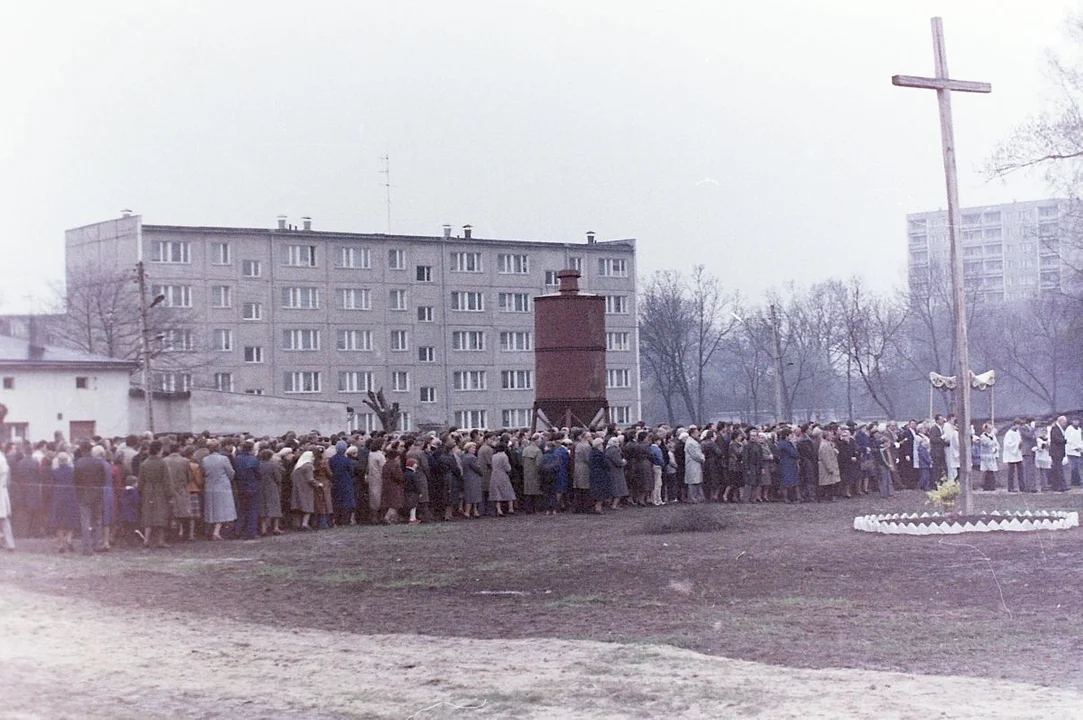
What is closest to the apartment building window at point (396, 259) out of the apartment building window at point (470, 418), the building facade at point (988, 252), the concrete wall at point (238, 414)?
the apartment building window at point (470, 418)

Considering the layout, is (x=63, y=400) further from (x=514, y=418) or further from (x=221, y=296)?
(x=514, y=418)

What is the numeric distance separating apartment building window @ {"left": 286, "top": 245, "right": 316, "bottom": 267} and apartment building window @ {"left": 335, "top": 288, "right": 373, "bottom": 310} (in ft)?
7.94

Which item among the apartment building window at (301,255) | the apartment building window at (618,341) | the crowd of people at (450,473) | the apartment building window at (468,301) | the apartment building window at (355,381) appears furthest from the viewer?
the apartment building window at (618,341)

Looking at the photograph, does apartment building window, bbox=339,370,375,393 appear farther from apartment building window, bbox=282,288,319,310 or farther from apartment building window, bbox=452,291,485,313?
apartment building window, bbox=452,291,485,313

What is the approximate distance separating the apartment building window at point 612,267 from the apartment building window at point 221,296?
26084 mm

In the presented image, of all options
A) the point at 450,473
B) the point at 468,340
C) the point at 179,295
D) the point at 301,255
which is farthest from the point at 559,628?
Result: the point at 468,340

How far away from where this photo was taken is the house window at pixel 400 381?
75.4m

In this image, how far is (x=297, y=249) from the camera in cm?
7269

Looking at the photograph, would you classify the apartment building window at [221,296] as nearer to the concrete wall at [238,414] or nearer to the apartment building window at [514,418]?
the concrete wall at [238,414]

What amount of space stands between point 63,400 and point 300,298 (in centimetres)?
3789

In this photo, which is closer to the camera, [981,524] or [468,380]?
[981,524]

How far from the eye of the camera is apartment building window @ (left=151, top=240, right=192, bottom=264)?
67375mm

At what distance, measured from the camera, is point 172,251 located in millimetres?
68125

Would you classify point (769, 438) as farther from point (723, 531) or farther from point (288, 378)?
point (288, 378)
